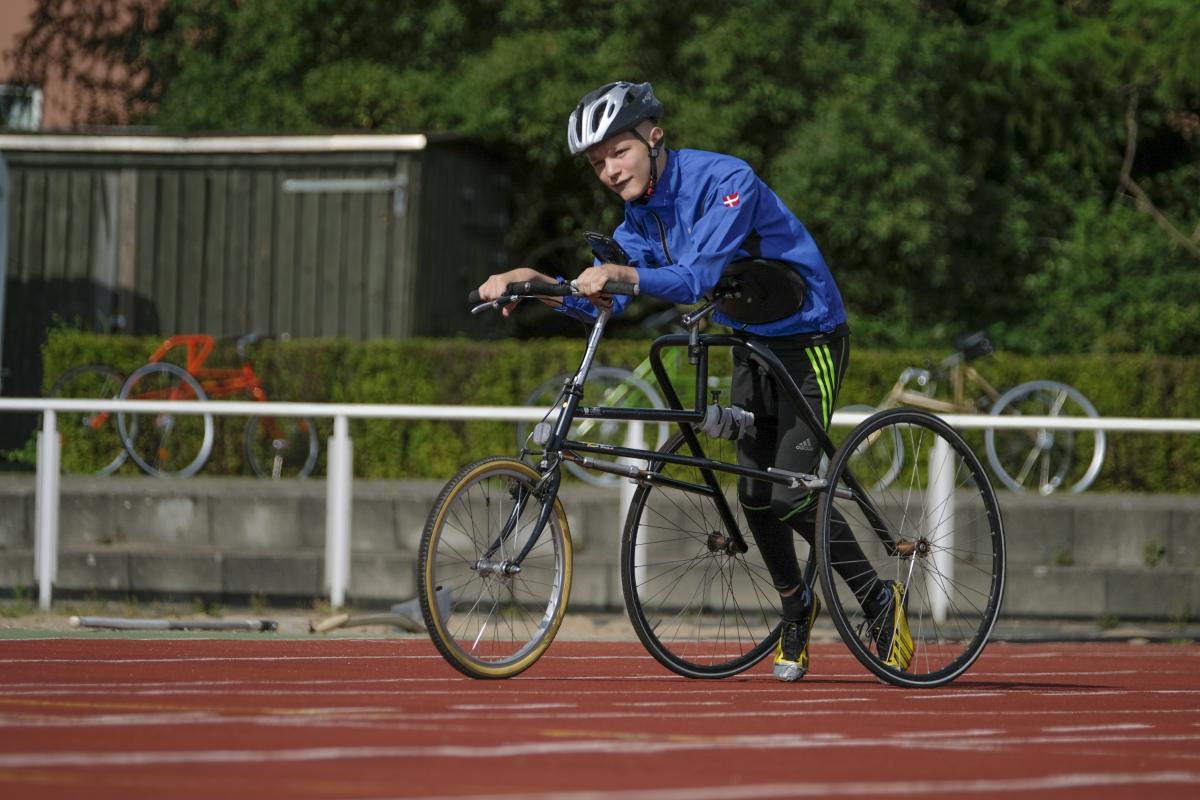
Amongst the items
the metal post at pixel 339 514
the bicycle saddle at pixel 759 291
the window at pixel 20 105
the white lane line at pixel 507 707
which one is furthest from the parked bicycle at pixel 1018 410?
the window at pixel 20 105

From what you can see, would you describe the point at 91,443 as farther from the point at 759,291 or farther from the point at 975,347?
the point at 759,291

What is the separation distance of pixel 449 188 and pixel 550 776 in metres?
16.2

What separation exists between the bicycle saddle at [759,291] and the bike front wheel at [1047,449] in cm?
834

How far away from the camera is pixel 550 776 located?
14.6ft

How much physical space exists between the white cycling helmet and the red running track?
1.76 metres

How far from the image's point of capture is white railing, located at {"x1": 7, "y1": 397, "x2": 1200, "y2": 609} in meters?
11.1

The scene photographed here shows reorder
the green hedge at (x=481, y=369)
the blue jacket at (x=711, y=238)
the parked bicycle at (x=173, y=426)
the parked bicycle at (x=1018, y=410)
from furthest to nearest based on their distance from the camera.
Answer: the green hedge at (x=481, y=369) → the parked bicycle at (x=1018, y=410) → the parked bicycle at (x=173, y=426) → the blue jacket at (x=711, y=238)

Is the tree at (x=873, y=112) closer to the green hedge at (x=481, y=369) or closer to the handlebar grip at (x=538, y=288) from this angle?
the green hedge at (x=481, y=369)

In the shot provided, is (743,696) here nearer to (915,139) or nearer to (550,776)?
(550,776)

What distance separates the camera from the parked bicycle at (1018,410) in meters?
15.4

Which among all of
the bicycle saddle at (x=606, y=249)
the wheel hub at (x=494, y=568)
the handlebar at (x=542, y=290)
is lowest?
the wheel hub at (x=494, y=568)

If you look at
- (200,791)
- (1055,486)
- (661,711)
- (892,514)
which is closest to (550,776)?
(200,791)

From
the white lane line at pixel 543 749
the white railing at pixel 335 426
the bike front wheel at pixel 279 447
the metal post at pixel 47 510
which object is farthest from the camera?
the bike front wheel at pixel 279 447

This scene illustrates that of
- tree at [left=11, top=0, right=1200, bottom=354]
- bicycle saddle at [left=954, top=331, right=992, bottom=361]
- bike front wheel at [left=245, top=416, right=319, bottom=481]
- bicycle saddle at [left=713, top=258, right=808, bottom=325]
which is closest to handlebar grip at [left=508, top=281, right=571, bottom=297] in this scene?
bicycle saddle at [left=713, top=258, right=808, bottom=325]
